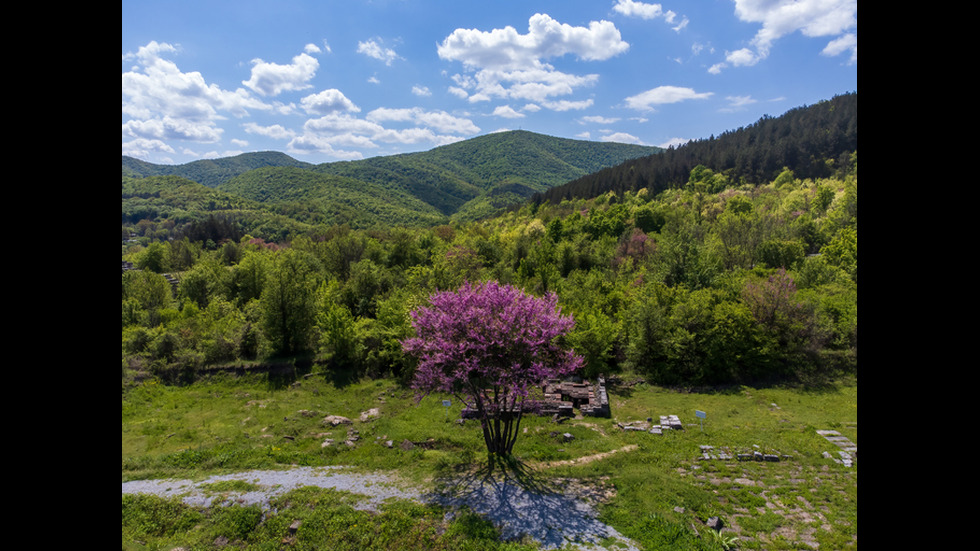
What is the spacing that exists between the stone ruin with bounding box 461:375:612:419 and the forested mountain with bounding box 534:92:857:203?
69.8 m

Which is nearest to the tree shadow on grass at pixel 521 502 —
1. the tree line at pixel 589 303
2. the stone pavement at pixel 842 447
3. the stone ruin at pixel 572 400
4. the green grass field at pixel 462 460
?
the green grass field at pixel 462 460

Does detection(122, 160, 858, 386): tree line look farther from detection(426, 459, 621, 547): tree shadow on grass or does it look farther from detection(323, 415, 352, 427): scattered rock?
detection(426, 459, 621, 547): tree shadow on grass

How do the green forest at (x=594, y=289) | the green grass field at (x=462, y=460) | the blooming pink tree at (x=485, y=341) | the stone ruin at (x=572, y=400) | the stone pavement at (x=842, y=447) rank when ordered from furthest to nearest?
the green forest at (x=594, y=289)
the stone ruin at (x=572, y=400)
the stone pavement at (x=842, y=447)
the blooming pink tree at (x=485, y=341)
the green grass field at (x=462, y=460)

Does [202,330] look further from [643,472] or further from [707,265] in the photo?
[707,265]

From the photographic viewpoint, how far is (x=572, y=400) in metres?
20.8

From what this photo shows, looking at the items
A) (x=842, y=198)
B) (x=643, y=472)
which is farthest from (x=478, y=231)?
(x=643, y=472)

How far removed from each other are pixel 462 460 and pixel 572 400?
28.4 ft

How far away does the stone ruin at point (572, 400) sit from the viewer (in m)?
19.0

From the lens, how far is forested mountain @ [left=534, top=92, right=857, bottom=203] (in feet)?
255

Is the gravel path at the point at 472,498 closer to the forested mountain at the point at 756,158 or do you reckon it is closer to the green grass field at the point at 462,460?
the green grass field at the point at 462,460

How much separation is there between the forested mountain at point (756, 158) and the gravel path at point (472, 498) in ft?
264

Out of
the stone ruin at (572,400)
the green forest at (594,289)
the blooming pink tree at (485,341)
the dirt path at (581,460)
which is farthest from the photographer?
the green forest at (594,289)
